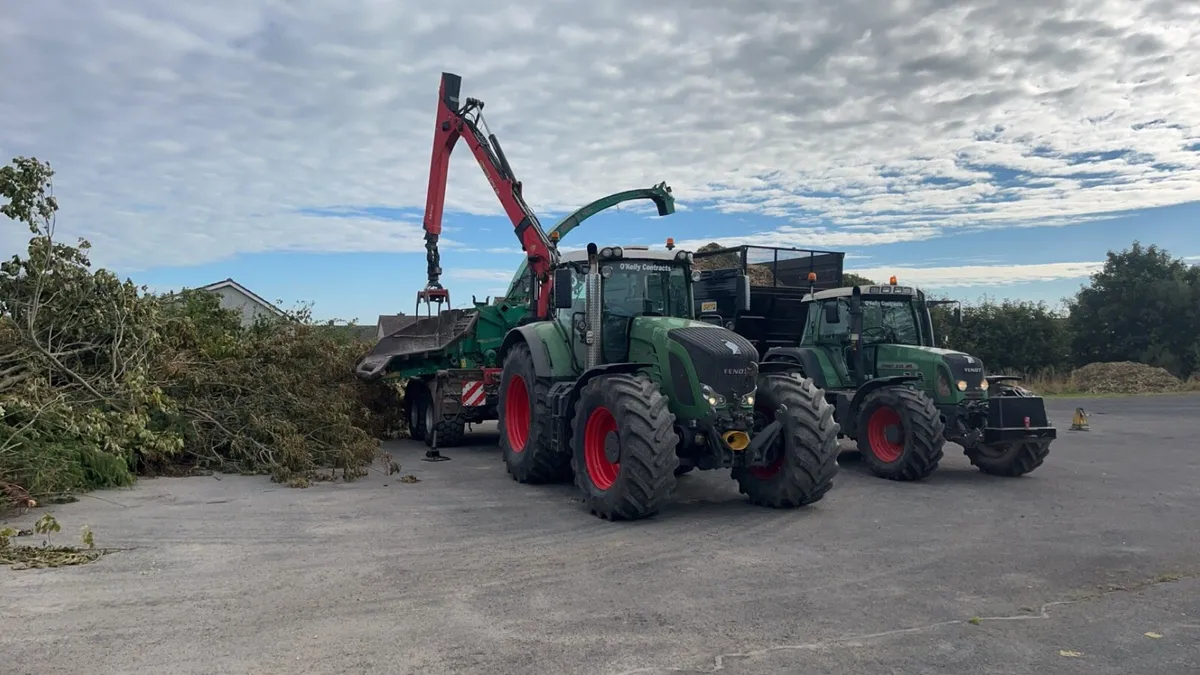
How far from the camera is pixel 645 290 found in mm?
9234

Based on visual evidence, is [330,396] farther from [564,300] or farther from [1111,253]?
[1111,253]

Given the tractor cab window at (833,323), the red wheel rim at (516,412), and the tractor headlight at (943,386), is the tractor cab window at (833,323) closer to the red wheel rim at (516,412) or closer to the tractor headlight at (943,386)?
the tractor headlight at (943,386)

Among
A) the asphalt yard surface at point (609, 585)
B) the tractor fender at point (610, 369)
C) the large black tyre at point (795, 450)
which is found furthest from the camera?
the tractor fender at point (610, 369)

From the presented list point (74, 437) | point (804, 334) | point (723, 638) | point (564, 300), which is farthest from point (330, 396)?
point (723, 638)

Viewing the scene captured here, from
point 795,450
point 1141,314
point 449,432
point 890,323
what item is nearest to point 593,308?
point 795,450

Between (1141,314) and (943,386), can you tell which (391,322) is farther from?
(1141,314)

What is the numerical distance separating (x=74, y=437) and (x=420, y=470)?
3.87 metres

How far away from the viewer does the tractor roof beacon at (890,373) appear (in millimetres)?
9797

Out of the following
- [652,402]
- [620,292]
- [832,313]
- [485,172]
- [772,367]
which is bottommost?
[652,402]

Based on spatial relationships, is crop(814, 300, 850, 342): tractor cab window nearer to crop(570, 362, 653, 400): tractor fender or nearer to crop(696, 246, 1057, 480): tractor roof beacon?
crop(696, 246, 1057, 480): tractor roof beacon

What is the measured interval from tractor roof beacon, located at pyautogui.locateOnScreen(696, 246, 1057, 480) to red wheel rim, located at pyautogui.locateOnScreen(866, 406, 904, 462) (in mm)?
12

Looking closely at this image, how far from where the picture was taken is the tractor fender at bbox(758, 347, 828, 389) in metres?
11.4

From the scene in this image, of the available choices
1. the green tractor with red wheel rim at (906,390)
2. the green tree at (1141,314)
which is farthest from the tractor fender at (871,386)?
the green tree at (1141,314)

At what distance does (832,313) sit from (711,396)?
14.6 feet
